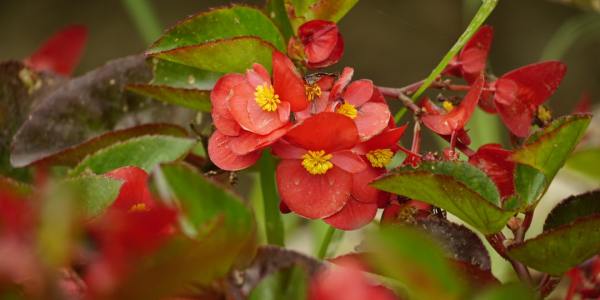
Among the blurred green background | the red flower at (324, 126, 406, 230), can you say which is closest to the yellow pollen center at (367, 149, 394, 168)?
the red flower at (324, 126, 406, 230)

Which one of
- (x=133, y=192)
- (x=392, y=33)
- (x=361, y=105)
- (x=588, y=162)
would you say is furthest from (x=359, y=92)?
(x=392, y=33)

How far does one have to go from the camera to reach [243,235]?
27 centimetres

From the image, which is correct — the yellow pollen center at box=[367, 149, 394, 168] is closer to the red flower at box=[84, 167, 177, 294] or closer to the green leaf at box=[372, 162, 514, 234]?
the green leaf at box=[372, 162, 514, 234]

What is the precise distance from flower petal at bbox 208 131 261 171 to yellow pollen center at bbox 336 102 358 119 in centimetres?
4

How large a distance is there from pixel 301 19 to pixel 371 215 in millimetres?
123

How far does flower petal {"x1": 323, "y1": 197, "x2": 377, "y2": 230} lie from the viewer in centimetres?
38

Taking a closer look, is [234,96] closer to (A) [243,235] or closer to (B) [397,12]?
(A) [243,235]

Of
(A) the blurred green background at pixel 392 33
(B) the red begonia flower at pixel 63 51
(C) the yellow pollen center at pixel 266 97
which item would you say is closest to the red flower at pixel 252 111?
(C) the yellow pollen center at pixel 266 97

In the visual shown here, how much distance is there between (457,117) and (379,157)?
44 millimetres

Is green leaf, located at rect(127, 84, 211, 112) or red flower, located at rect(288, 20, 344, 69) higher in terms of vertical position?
red flower, located at rect(288, 20, 344, 69)

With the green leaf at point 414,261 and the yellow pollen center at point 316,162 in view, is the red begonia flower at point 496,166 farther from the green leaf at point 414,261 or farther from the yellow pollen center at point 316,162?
the green leaf at point 414,261

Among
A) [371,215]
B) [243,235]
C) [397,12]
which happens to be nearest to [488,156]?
[371,215]

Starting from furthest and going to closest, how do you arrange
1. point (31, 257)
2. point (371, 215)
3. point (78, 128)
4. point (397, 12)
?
point (397, 12) < point (78, 128) < point (371, 215) < point (31, 257)

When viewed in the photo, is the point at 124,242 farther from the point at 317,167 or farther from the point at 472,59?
the point at 472,59
